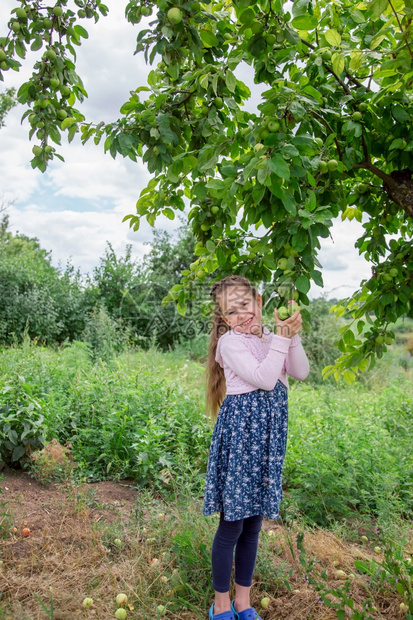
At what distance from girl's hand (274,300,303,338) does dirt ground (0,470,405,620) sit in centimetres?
109

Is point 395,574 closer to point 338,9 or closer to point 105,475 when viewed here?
point 105,475

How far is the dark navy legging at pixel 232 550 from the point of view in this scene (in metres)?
2.14

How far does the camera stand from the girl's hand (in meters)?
1.96

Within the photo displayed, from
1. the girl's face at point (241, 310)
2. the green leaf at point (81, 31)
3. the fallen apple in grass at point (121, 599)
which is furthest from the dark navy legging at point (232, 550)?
the green leaf at point (81, 31)

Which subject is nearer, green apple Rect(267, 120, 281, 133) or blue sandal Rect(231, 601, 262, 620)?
green apple Rect(267, 120, 281, 133)

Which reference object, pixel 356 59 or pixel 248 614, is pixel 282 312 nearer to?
pixel 356 59

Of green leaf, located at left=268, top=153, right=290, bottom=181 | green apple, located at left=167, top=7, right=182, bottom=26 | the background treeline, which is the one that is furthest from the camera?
the background treeline

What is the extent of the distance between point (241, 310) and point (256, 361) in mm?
255

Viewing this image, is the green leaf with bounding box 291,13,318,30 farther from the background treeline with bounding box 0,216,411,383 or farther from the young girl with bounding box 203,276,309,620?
the background treeline with bounding box 0,216,411,383

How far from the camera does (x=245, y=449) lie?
2.13 m

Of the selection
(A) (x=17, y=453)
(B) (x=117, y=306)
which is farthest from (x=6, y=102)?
(A) (x=17, y=453)

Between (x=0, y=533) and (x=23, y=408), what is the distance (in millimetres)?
961

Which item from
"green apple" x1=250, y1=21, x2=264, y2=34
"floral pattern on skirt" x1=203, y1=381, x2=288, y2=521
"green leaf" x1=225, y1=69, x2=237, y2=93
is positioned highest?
"green apple" x1=250, y1=21, x2=264, y2=34

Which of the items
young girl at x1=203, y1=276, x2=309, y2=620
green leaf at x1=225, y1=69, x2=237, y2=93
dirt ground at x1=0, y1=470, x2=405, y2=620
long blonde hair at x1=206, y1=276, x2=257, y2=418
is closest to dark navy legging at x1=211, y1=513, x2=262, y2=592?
young girl at x1=203, y1=276, x2=309, y2=620
